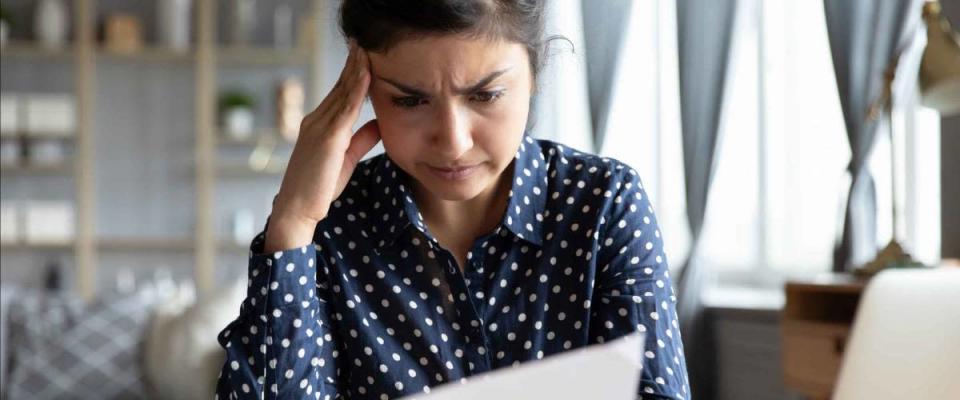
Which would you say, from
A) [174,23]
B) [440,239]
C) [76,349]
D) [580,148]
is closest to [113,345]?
[76,349]

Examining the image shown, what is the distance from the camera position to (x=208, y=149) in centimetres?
600

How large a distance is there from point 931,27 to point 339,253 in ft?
5.42

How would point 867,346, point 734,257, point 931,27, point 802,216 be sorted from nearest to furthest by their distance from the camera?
point 867,346 < point 931,27 < point 802,216 < point 734,257

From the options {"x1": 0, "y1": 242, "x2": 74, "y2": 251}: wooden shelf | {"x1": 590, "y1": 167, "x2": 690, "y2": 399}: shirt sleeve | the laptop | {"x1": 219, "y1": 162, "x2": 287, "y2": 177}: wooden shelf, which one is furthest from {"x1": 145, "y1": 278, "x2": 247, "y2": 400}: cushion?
the laptop

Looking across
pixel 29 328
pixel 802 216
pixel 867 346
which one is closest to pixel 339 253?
pixel 867 346

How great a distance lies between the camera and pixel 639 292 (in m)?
1.23

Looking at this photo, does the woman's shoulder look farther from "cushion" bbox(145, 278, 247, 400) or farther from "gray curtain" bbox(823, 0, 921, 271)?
"cushion" bbox(145, 278, 247, 400)

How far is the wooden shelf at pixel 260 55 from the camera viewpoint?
6.04 m

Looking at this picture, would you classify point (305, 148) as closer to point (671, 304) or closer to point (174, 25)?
point (671, 304)

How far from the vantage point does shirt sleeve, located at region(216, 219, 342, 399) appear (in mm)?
1249

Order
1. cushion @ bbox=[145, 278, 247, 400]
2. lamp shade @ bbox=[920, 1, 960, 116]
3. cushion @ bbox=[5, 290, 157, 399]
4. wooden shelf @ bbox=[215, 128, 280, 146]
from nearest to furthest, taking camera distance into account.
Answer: lamp shade @ bbox=[920, 1, 960, 116]
cushion @ bbox=[145, 278, 247, 400]
cushion @ bbox=[5, 290, 157, 399]
wooden shelf @ bbox=[215, 128, 280, 146]

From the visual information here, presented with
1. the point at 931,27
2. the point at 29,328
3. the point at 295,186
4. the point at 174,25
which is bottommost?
the point at 29,328

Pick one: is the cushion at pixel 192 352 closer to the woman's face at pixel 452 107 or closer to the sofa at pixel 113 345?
the sofa at pixel 113 345

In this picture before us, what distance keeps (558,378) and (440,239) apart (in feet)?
2.59
